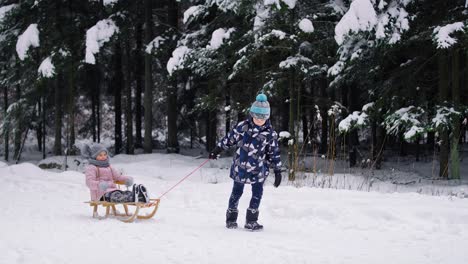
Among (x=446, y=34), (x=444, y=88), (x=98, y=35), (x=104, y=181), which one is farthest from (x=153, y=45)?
(x=104, y=181)

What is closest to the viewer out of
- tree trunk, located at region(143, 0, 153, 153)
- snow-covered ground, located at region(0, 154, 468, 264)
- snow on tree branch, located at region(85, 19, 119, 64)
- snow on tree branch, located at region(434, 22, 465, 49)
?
snow-covered ground, located at region(0, 154, 468, 264)

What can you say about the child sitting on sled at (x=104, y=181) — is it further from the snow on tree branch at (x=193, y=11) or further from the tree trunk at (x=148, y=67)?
the tree trunk at (x=148, y=67)

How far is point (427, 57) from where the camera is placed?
41.8 feet

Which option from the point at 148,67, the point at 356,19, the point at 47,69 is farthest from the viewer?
the point at 148,67

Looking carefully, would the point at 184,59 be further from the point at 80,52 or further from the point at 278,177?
the point at 278,177

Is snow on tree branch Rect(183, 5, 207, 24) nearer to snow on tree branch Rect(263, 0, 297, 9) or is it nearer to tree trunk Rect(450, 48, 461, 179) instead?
snow on tree branch Rect(263, 0, 297, 9)

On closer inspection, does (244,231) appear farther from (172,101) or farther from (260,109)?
(172,101)

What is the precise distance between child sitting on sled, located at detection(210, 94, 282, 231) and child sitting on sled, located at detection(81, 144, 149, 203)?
1286mm

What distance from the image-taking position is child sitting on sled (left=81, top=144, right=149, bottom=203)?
6344 millimetres

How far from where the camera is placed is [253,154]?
236 inches

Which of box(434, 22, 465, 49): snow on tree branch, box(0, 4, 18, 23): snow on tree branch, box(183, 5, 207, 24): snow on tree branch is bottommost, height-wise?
box(434, 22, 465, 49): snow on tree branch

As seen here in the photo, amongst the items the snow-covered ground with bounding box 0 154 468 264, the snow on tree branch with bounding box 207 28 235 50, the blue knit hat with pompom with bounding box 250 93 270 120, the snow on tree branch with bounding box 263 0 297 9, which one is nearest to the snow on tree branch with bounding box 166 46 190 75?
the snow on tree branch with bounding box 207 28 235 50

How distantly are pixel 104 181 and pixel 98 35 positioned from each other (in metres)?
10.3

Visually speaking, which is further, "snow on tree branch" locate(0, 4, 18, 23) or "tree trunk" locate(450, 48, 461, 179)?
"snow on tree branch" locate(0, 4, 18, 23)
